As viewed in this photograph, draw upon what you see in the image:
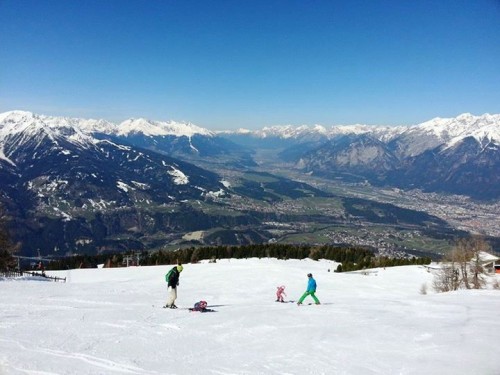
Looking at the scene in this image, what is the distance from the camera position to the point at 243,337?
1510cm

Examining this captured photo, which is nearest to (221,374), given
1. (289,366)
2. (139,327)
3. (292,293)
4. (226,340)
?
(289,366)

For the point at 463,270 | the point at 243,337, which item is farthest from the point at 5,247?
the point at 463,270

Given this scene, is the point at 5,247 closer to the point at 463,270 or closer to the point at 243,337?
the point at 243,337

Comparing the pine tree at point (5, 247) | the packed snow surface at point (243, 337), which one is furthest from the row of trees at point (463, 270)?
the pine tree at point (5, 247)

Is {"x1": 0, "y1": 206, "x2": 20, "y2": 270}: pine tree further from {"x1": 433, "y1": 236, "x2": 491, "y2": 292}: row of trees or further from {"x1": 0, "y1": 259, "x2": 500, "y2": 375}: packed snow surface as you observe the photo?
{"x1": 433, "y1": 236, "x2": 491, "y2": 292}: row of trees

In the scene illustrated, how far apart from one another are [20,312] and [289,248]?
87119 mm

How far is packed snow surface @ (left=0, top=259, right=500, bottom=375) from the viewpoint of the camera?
37.9 ft

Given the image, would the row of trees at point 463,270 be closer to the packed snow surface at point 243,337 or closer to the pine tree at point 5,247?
the packed snow surface at point 243,337

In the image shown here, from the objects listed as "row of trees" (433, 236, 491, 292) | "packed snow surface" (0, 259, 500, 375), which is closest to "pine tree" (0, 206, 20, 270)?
"packed snow surface" (0, 259, 500, 375)

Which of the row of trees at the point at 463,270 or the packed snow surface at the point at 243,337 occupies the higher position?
the packed snow surface at the point at 243,337

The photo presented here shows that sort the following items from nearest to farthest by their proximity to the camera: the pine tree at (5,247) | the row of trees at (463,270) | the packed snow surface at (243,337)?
the packed snow surface at (243,337) < the pine tree at (5,247) < the row of trees at (463,270)

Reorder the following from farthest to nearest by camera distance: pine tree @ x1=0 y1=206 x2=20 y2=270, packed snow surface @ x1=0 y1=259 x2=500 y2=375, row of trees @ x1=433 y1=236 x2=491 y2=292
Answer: row of trees @ x1=433 y1=236 x2=491 y2=292 → pine tree @ x1=0 y1=206 x2=20 y2=270 → packed snow surface @ x1=0 y1=259 x2=500 y2=375

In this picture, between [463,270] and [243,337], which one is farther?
[463,270]

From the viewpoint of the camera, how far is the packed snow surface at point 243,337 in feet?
37.9
